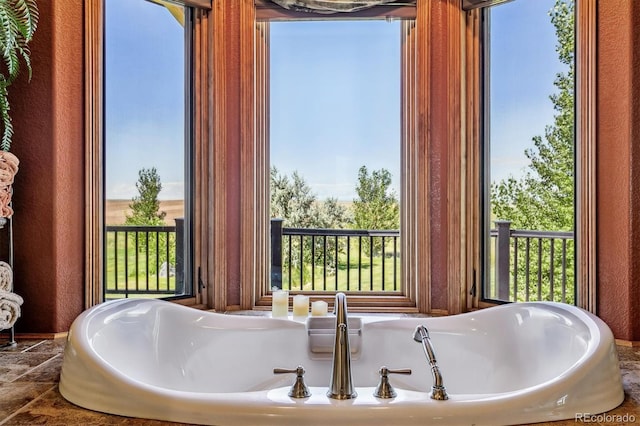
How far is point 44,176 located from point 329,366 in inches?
61.3

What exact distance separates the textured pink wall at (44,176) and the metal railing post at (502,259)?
7.26ft

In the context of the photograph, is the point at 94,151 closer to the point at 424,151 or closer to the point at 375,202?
the point at 375,202

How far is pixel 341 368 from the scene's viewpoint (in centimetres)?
144

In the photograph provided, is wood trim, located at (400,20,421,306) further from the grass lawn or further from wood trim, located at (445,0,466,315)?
the grass lawn

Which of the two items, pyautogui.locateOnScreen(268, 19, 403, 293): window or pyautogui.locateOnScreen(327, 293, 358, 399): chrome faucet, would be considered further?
pyautogui.locateOnScreen(268, 19, 403, 293): window

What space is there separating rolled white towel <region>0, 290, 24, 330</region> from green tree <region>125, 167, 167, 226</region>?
674 mm

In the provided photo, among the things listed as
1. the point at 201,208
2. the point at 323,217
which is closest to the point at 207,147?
the point at 201,208

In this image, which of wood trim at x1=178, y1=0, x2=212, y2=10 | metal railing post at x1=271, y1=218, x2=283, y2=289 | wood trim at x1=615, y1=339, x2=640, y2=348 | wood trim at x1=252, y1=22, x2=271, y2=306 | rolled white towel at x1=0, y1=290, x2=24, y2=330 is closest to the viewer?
rolled white towel at x1=0, y1=290, x2=24, y2=330

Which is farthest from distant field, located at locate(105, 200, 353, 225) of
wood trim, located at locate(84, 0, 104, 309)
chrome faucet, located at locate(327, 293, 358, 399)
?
chrome faucet, located at locate(327, 293, 358, 399)

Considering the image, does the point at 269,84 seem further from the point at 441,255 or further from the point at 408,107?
the point at 441,255

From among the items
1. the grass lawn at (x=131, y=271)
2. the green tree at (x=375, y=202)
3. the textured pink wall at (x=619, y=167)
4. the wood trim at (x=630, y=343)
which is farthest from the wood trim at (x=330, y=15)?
the wood trim at (x=630, y=343)

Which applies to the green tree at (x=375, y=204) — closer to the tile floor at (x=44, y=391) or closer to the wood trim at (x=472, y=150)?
the wood trim at (x=472, y=150)

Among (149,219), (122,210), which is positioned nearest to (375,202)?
(149,219)

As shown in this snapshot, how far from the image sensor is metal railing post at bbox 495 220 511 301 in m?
2.69
